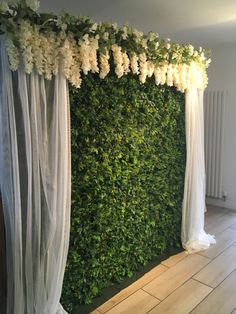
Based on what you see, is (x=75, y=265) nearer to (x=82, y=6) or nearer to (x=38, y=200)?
(x=38, y=200)

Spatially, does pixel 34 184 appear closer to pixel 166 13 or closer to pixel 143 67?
pixel 143 67

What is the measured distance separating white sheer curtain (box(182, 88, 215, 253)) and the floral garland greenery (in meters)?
0.56

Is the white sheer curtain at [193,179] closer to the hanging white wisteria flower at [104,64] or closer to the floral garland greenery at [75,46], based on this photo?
the floral garland greenery at [75,46]

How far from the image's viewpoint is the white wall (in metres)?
4.12

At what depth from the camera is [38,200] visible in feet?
5.69

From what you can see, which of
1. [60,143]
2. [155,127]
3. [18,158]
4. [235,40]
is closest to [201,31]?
[235,40]

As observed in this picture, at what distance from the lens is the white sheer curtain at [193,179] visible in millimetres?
2971

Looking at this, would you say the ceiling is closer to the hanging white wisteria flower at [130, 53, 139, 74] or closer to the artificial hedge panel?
the hanging white wisteria flower at [130, 53, 139, 74]

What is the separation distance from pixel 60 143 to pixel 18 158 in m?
0.29

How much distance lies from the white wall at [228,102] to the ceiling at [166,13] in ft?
2.50

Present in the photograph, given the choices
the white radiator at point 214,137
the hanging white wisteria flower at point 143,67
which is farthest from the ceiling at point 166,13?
the white radiator at point 214,137

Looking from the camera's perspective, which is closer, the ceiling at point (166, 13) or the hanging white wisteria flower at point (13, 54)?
the hanging white wisteria flower at point (13, 54)

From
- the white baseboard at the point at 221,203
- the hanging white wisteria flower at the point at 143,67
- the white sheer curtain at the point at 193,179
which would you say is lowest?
the white baseboard at the point at 221,203

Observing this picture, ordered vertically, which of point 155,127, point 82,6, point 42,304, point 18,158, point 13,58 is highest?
point 82,6
